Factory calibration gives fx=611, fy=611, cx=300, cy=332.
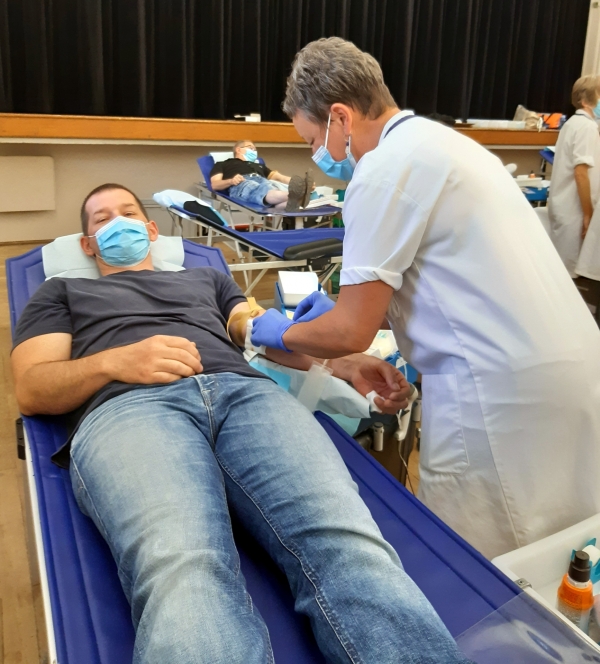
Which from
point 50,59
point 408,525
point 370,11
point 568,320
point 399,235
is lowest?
point 408,525

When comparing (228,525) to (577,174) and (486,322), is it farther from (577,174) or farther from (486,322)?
(577,174)

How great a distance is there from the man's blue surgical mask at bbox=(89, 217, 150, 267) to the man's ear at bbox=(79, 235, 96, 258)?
0.07 meters

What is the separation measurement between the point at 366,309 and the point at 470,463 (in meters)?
0.37

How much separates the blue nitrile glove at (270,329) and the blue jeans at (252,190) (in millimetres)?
2739

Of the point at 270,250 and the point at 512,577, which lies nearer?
the point at 512,577

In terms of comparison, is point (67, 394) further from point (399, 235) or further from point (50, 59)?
point (50, 59)

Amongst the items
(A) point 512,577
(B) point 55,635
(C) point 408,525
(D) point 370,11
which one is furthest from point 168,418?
(D) point 370,11

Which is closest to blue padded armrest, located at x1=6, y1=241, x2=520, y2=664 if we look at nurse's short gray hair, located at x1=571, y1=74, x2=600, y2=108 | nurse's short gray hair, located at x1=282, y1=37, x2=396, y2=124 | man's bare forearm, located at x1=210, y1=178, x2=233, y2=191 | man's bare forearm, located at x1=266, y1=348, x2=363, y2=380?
man's bare forearm, located at x1=266, y1=348, x2=363, y2=380

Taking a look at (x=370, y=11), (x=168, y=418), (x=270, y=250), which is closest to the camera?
(x=168, y=418)

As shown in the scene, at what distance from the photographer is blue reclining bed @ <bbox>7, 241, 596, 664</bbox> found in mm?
912

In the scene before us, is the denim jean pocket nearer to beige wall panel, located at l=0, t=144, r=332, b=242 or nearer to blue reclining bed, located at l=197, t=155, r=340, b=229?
blue reclining bed, located at l=197, t=155, r=340, b=229

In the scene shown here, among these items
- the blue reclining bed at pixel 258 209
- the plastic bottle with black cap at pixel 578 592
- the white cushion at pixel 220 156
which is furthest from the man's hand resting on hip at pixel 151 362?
the white cushion at pixel 220 156

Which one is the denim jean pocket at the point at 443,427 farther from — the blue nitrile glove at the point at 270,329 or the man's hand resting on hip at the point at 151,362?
the man's hand resting on hip at the point at 151,362

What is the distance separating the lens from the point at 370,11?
18.5ft
